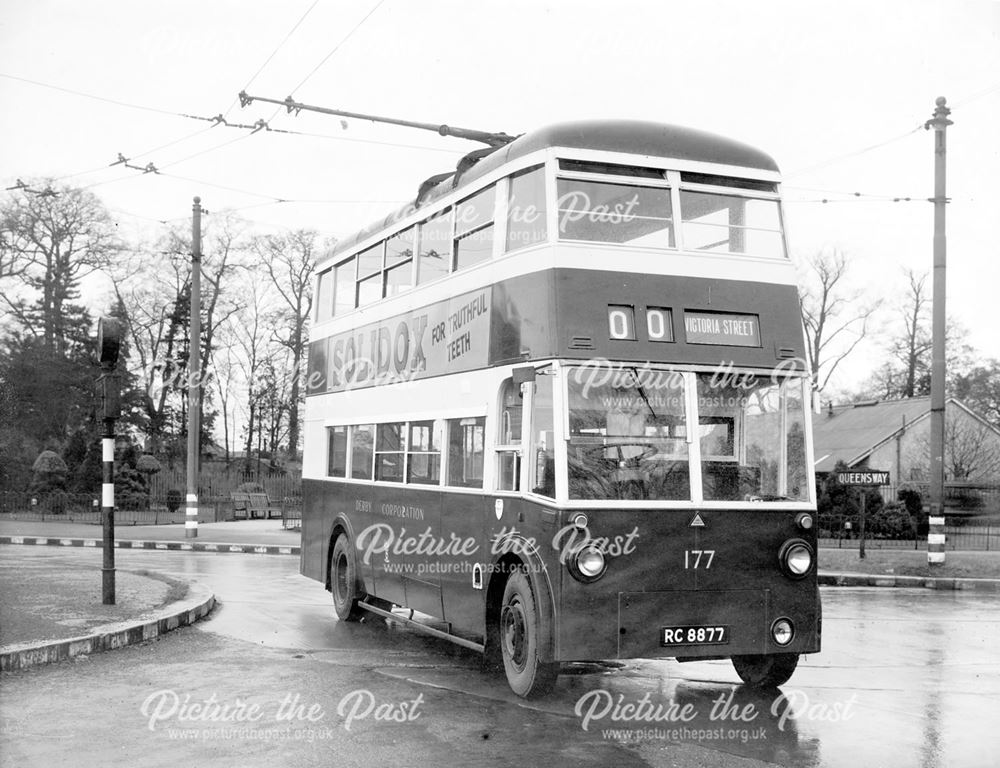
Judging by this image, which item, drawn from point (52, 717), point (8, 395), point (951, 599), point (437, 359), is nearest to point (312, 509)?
point (437, 359)

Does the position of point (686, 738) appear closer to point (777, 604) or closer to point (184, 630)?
point (777, 604)

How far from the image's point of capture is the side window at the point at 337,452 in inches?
543

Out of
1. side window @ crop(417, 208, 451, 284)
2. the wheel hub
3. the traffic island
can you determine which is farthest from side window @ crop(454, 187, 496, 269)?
the traffic island

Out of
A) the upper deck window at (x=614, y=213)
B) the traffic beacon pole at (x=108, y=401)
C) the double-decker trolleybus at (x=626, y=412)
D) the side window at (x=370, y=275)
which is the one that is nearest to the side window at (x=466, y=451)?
the double-decker trolleybus at (x=626, y=412)

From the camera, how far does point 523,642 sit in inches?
345

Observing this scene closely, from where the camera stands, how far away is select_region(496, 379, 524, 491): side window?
9.09 meters

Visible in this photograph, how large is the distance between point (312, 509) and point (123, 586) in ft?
9.05

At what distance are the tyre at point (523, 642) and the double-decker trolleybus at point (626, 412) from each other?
0.03 metres

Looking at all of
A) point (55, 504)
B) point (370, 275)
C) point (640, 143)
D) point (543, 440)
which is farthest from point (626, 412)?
point (55, 504)

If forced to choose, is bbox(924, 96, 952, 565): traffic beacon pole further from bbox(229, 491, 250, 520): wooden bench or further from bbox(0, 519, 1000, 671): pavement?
bbox(229, 491, 250, 520): wooden bench

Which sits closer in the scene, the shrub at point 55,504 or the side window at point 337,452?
the side window at point 337,452

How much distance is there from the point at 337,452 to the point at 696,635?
270 inches

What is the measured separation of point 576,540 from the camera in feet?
26.8

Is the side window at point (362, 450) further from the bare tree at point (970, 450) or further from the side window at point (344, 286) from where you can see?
the bare tree at point (970, 450)
